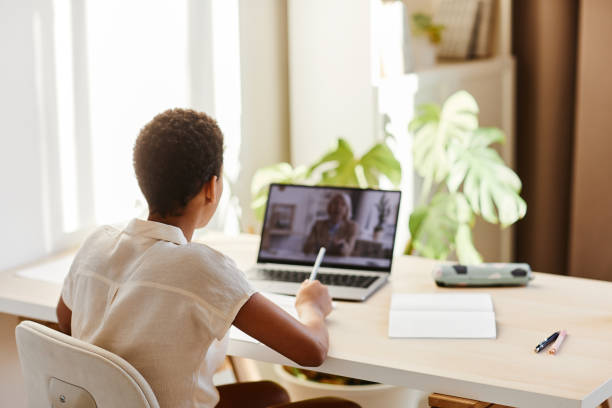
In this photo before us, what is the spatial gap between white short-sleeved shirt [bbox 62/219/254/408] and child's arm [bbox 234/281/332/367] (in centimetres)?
4

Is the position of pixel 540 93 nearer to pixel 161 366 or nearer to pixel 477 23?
pixel 477 23

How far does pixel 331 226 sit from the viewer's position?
2.06 metres

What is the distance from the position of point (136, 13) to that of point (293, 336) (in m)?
1.35

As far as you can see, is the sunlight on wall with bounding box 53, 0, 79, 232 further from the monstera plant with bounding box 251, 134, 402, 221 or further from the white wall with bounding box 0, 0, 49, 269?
the monstera plant with bounding box 251, 134, 402, 221

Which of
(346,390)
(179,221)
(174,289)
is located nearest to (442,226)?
(346,390)

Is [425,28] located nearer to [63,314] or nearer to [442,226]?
[442,226]

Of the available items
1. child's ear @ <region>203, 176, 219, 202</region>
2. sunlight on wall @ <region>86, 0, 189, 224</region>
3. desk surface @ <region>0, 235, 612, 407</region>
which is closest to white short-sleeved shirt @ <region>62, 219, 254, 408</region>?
child's ear @ <region>203, 176, 219, 202</region>

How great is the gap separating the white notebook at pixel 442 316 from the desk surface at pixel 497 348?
20 millimetres

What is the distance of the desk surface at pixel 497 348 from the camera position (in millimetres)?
1418

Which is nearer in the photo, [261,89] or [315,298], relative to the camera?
[315,298]

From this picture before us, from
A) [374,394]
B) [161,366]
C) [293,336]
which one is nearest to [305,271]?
[374,394]

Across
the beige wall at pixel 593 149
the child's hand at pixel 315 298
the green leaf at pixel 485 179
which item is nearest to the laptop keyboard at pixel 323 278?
the child's hand at pixel 315 298

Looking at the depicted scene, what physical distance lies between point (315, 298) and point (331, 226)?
0.38 m

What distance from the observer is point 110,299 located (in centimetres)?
144
